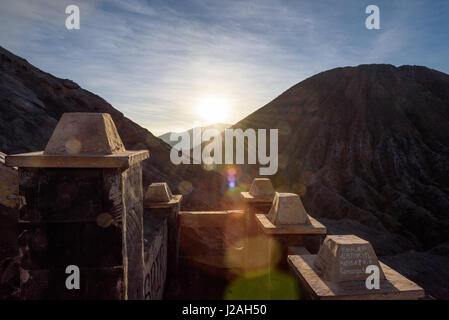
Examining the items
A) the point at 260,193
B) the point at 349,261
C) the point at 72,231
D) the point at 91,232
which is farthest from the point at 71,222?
the point at 260,193

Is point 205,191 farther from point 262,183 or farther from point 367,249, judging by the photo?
point 367,249

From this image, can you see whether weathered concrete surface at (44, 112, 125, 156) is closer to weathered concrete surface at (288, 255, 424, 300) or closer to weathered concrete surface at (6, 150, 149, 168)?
weathered concrete surface at (6, 150, 149, 168)

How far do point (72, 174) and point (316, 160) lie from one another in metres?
45.6

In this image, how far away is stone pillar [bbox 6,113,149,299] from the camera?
2.44m

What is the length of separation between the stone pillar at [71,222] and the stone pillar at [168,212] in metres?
4.48

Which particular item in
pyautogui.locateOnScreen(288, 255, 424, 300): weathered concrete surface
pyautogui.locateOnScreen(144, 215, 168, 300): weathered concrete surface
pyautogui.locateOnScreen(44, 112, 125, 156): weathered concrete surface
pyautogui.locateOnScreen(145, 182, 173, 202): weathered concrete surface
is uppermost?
pyautogui.locateOnScreen(44, 112, 125, 156): weathered concrete surface

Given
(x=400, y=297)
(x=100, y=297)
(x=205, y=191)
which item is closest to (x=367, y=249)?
(x=400, y=297)

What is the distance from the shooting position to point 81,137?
269 centimetres

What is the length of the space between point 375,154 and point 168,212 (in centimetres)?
4240

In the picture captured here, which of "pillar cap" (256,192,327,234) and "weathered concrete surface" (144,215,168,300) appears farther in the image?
"pillar cap" (256,192,327,234)

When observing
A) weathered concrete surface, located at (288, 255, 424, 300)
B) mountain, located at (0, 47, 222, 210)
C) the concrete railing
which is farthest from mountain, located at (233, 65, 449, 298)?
the concrete railing

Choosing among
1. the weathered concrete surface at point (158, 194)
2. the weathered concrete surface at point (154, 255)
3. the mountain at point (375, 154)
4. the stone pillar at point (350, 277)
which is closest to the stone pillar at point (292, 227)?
the stone pillar at point (350, 277)

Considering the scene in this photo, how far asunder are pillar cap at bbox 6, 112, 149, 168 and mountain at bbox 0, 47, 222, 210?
47.1 ft

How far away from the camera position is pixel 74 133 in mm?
2693
